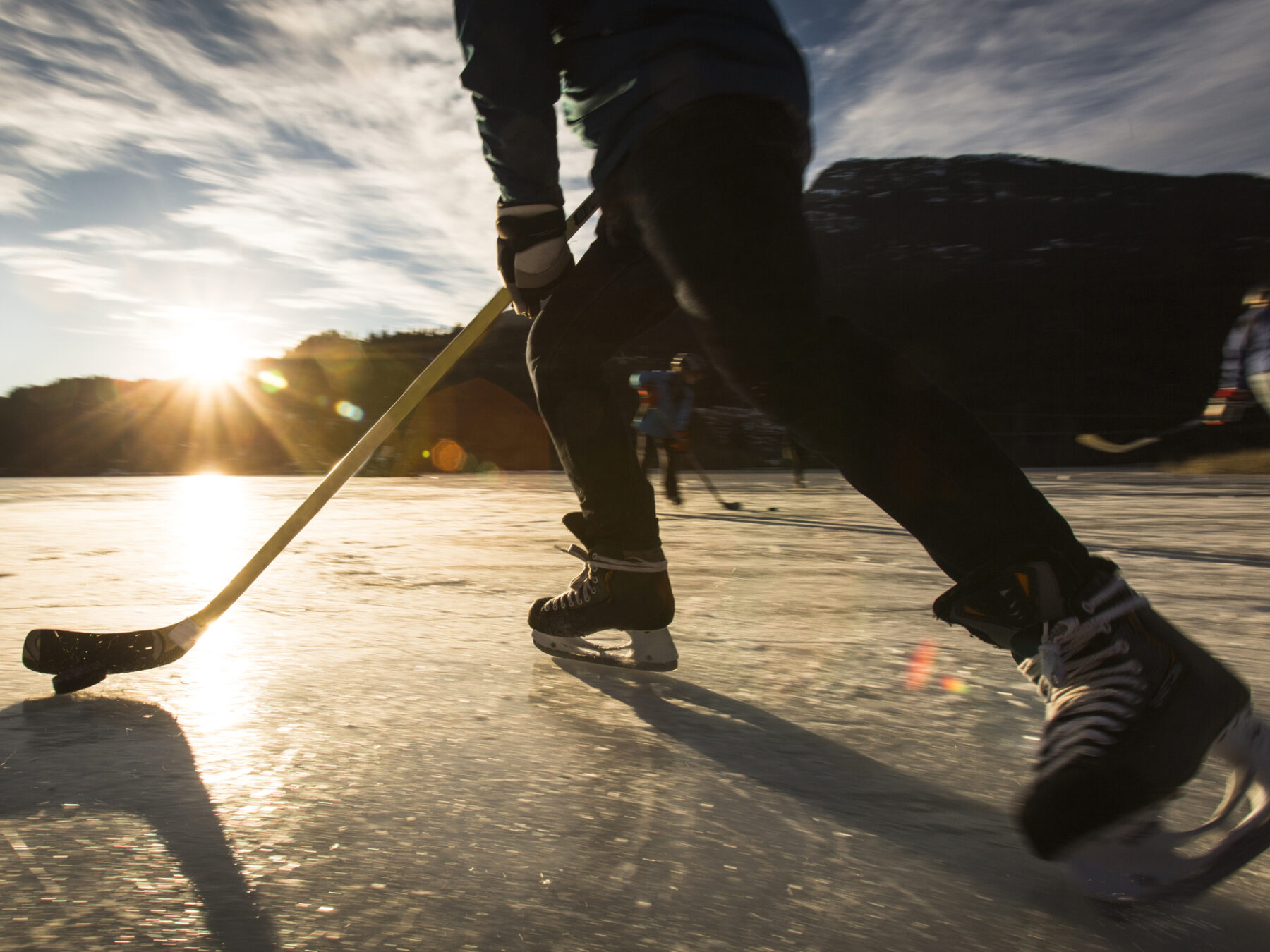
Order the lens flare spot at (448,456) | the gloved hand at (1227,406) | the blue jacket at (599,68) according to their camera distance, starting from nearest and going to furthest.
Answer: the blue jacket at (599,68)
the gloved hand at (1227,406)
the lens flare spot at (448,456)

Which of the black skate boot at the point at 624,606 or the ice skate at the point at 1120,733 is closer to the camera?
the ice skate at the point at 1120,733

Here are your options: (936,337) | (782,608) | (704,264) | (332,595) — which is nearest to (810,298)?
(704,264)

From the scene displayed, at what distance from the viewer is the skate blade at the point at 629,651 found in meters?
1.52

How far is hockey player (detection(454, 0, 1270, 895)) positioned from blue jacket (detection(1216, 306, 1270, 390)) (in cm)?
419

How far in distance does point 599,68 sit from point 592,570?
0.78 metres

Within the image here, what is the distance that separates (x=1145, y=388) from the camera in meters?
37.0

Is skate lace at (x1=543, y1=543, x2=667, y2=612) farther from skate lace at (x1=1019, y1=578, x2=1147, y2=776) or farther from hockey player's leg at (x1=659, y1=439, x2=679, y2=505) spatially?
hockey player's leg at (x1=659, y1=439, x2=679, y2=505)

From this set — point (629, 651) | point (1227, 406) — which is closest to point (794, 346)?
point (629, 651)

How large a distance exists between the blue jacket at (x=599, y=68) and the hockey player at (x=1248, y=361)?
4038 millimetres

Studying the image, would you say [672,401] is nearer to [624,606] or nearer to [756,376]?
[624,606]

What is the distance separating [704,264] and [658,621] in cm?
66

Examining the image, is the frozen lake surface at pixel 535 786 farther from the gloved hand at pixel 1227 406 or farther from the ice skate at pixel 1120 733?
the gloved hand at pixel 1227 406

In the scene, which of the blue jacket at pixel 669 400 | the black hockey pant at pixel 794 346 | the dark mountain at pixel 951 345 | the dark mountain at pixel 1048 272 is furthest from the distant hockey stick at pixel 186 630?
the dark mountain at pixel 1048 272

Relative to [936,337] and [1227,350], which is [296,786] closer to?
[1227,350]
